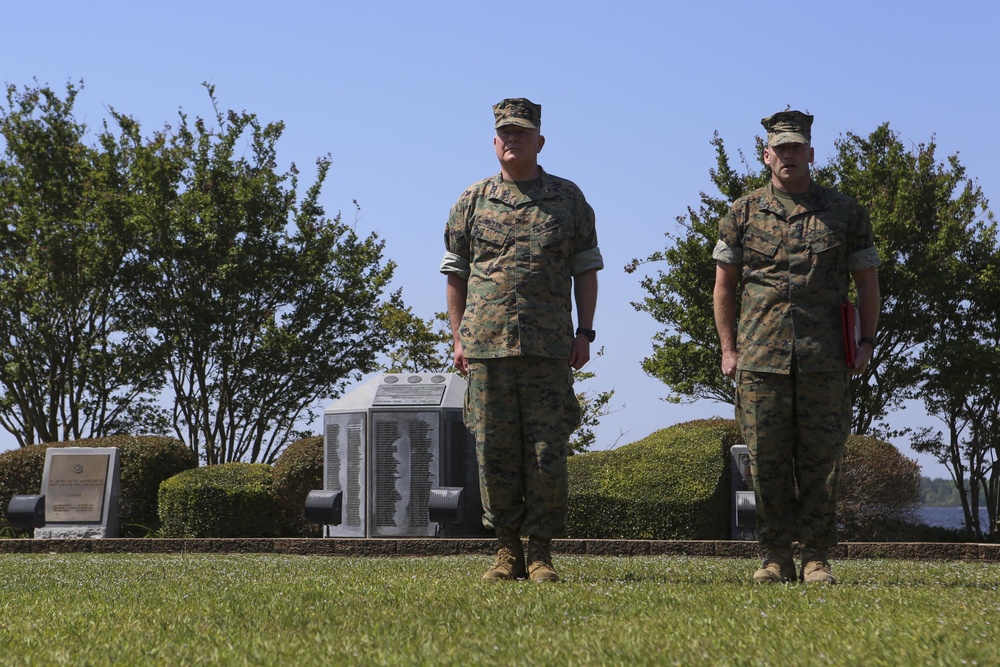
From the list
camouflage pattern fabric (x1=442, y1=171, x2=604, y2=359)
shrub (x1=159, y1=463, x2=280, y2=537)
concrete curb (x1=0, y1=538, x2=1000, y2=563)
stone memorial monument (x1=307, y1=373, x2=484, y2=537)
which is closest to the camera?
camouflage pattern fabric (x1=442, y1=171, x2=604, y2=359)

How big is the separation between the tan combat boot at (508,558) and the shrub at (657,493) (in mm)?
6172

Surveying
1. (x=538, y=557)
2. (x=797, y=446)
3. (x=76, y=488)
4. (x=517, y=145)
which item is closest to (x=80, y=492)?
(x=76, y=488)

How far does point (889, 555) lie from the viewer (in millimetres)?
10594

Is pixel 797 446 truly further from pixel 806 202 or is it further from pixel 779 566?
pixel 806 202

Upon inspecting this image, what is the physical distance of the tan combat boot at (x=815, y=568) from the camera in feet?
19.4

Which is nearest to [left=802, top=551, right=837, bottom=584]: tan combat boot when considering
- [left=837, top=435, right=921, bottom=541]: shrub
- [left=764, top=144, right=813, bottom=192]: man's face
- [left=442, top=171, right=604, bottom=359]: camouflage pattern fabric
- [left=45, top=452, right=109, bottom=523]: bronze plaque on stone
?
[left=442, top=171, right=604, bottom=359]: camouflage pattern fabric

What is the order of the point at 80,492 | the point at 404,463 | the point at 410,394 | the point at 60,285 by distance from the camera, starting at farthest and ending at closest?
the point at 60,285
the point at 80,492
the point at 410,394
the point at 404,463

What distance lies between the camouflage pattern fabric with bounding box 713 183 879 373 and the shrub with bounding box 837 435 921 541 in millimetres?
7354

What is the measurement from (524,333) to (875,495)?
8.23 meters

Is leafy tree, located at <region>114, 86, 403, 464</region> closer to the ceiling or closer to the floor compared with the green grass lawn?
closer to the ceiling

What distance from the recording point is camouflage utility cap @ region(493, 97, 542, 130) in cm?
627

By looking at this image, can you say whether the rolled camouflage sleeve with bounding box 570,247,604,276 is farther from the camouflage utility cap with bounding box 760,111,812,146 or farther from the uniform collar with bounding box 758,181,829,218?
the camouflage utility cap with bounding box 760,111,812,146

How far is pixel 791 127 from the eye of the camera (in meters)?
6.18

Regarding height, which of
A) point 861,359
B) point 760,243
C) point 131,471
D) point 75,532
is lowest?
point 75,532
